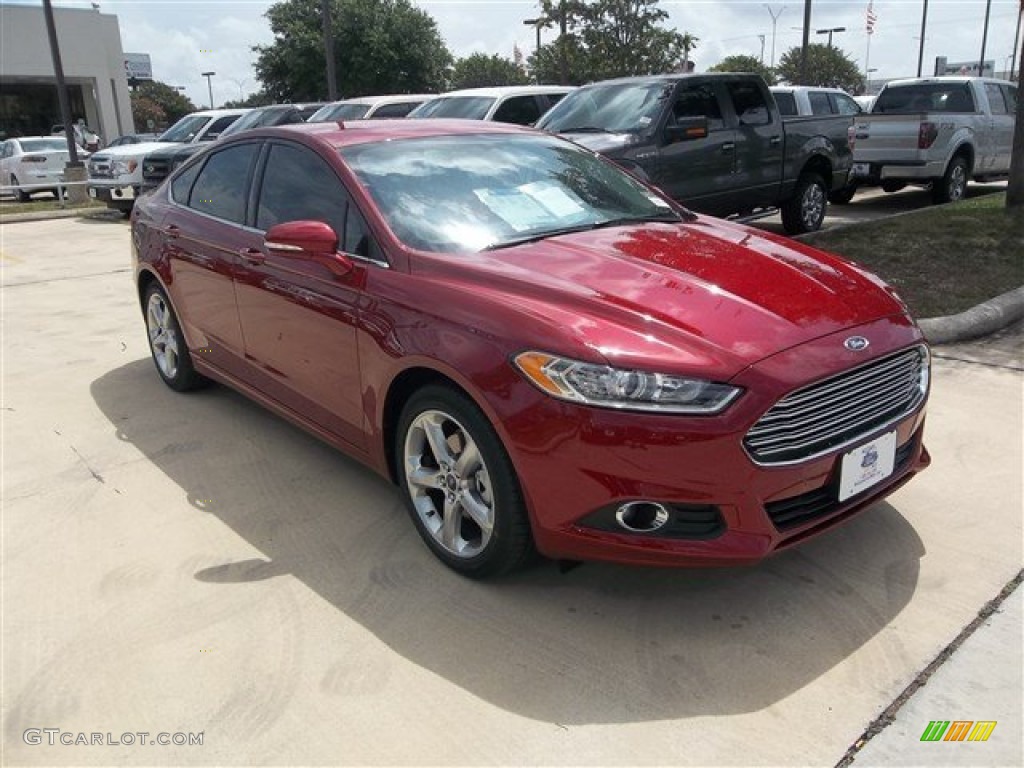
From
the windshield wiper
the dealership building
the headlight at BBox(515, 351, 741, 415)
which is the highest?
the dealership building

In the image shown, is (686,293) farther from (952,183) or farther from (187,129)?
(187,129)

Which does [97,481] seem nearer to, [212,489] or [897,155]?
[212,489]

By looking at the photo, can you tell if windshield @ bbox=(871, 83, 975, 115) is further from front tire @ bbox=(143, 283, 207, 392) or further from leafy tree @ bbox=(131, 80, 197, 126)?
leafy tree @ bbox=(131, 80, 197, 126)

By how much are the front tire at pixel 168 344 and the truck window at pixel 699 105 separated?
507 cm

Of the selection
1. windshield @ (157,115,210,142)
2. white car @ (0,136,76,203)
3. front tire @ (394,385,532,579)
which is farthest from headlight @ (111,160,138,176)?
front tire @ (394,385,532,579)

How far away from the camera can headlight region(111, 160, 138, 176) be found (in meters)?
14.9

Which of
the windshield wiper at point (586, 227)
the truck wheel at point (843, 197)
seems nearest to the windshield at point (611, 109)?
the windshield wiper at point (586, 227)

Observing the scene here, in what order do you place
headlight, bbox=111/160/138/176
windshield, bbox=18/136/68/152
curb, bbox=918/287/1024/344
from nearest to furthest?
curb, bbox=918/287/1024/344
headlight, bbox=111/160/138/176
windshield, bbox=18/136/68/152

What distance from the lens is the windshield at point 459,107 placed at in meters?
11.2

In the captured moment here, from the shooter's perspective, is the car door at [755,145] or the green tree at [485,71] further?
the green tree at [485,71]

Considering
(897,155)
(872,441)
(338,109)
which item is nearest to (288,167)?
(872,441)

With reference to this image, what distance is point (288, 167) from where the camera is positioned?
4102 millimetres

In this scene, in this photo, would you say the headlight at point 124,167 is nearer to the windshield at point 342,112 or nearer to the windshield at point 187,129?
the windshield at point 187,129

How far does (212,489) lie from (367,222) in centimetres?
156
